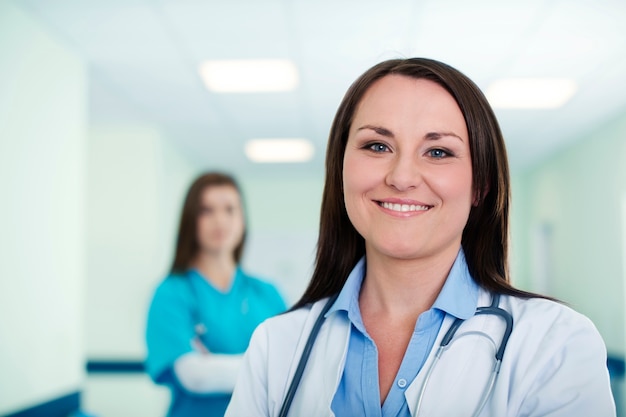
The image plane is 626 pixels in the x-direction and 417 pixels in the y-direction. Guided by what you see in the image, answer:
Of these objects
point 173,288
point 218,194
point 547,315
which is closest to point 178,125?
point 218,194

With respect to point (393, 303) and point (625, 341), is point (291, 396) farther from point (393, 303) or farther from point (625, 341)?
point (625, 341)

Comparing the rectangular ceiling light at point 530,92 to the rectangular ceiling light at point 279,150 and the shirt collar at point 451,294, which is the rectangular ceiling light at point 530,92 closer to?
the rectangular ceiling light at point 279,150

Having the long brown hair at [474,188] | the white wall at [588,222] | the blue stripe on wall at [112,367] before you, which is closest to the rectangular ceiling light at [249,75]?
the white wall at [588,222]

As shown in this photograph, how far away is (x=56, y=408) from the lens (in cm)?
261

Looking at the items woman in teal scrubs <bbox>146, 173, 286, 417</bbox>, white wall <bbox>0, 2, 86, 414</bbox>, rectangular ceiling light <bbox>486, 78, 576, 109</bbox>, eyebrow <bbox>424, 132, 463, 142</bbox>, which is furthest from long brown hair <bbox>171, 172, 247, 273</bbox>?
rectangular ceiling light <bbox>486, 78, 576, 109</bbox>

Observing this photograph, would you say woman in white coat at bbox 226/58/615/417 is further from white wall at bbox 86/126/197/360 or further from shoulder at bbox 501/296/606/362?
white wall at bbox 86/126/197/360

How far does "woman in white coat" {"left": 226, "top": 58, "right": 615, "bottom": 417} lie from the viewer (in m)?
0.68

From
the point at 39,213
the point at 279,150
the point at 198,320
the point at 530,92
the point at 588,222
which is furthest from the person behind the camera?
the point at 279,150

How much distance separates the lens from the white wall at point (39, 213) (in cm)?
221

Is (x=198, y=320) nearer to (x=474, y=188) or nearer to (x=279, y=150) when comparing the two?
(x=474, y=188)

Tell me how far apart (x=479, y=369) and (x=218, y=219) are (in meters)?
1.06

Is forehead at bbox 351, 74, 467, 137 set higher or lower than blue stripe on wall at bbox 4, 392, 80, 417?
higher

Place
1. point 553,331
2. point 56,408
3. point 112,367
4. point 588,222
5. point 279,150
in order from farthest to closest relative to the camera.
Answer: point 279,150, point 588,222, point 112,367, point 56,408, point 553,331

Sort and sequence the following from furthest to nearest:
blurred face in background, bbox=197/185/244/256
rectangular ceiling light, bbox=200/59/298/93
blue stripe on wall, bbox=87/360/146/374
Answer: blue stripe on wall, bbox=87/360/146/374 < rectangular ceiling light, bbox=200/59/298/93 < blurred face in background, bbox=197/185/244/256
